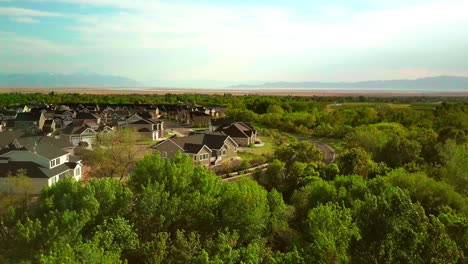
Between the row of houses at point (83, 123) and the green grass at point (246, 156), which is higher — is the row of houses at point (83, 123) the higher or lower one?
the higher one

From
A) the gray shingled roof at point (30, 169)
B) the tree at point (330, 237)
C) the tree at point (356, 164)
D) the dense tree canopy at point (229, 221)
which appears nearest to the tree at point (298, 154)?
the tree at point (356, 164)

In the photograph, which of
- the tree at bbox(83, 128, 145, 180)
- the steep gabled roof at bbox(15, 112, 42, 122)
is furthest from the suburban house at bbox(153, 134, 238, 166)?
the steep gabled roof at bbox(15, 112, 42, 122)

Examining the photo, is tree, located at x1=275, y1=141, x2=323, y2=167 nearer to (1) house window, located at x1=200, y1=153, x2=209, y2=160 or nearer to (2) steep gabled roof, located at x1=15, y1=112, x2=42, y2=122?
(1) house window, located at x1=200, y1=153, x2=209, y2=160

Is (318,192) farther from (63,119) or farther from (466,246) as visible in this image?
(63,119)

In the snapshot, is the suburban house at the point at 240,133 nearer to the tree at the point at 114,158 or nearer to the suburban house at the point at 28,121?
the tree at the point at 114,158

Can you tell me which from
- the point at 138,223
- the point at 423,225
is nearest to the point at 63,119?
the point at 138,223
